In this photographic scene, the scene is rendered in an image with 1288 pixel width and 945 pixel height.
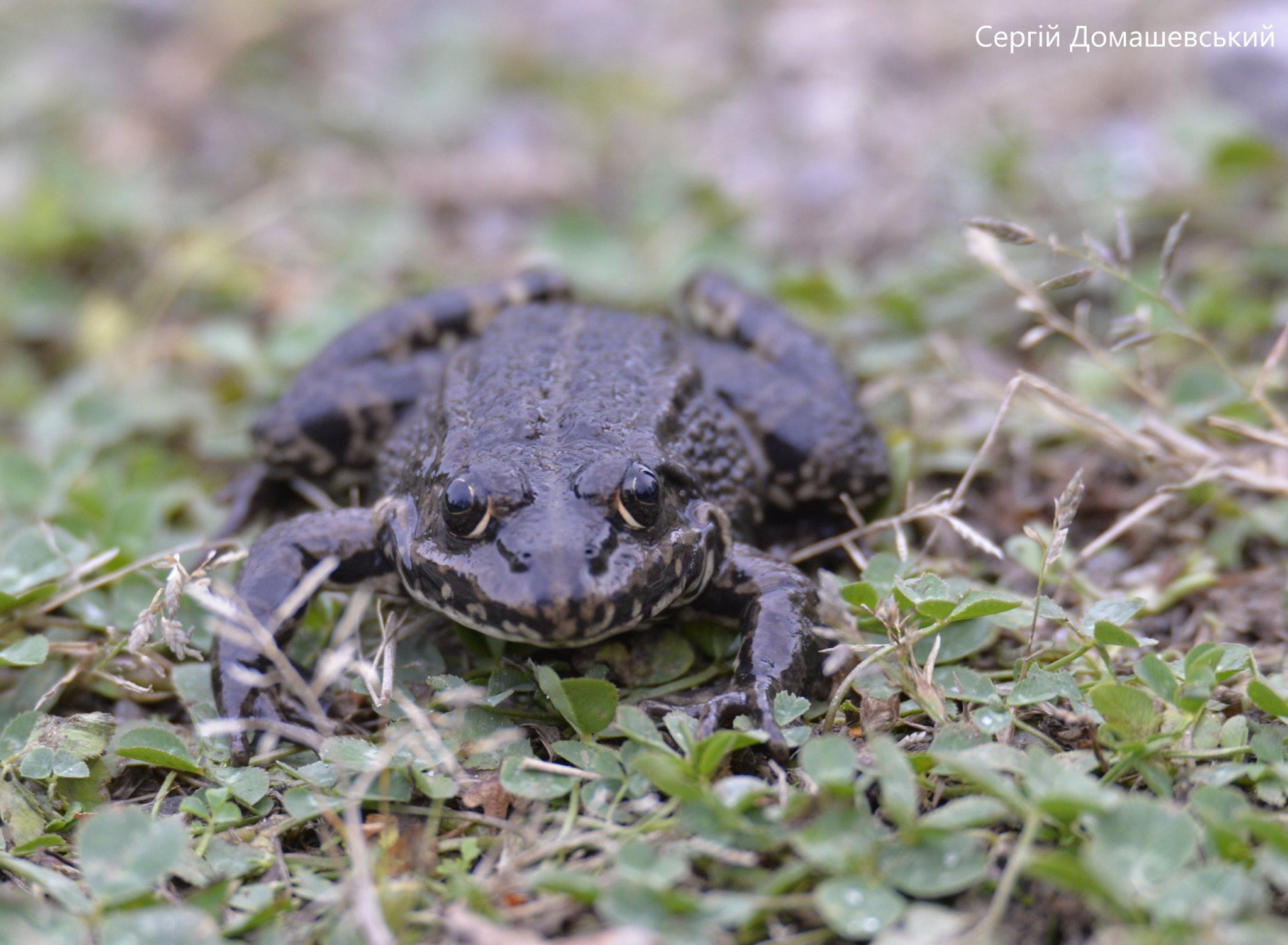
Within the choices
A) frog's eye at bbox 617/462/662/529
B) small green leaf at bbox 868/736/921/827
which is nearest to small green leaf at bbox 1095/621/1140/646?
small green leaf at bbox 868/736/921/827

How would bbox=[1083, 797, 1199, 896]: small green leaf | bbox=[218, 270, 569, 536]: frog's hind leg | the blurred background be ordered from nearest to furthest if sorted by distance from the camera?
bbox=[1083, 797, 1199, 896]: small green leaf → bbox=[218, 270, 569, 536]: frog's hind leg → the blurred background

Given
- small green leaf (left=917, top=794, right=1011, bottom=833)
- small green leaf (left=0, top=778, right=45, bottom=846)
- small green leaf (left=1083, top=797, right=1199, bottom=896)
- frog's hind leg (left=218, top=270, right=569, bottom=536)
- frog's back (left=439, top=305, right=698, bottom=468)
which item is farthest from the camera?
frog's hind leg (left=218, top=270, right=569, bottom=536)

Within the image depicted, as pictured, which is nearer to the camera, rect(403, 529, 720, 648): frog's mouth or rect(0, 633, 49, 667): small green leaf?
rect(403, 529, 720, 648): frog's mouth

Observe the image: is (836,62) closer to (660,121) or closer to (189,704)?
(660,121)

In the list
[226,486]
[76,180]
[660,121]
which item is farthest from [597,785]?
[660,121]

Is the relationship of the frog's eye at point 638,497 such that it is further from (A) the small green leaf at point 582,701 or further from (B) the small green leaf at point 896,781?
(B) the small green leaf at point 896,781

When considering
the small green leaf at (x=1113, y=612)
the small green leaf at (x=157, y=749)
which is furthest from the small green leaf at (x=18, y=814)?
the small green leaf at (x=1113, y=612)

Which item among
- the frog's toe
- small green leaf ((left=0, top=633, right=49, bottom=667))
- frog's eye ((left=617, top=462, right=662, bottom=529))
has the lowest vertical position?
the frog's toe

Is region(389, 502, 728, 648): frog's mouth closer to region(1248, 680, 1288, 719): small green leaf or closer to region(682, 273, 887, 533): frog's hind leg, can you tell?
region(682, 273, 887, 533): frog's hind leg
